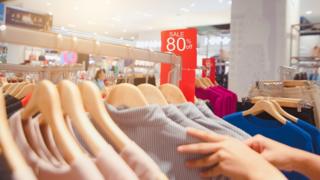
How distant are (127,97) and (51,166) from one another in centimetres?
29

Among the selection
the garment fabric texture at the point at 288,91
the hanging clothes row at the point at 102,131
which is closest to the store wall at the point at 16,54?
the garment fabric texture at the point at 288,91

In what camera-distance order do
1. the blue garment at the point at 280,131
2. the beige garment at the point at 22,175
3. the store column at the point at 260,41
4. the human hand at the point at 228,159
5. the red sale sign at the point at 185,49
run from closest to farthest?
the beige garment at the point at 22,175 → the human hand at the point at 228,159 → the blue garment at the point at 280,131 → the red sale sign at the point at 185,49 → the store column at the point at 260,41

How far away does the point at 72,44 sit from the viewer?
0.90 m

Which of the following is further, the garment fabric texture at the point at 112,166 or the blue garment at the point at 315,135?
the blue garment at the point at 315,135

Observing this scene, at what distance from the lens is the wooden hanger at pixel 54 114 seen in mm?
528

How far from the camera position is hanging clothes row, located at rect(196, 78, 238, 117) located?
6.98 ft

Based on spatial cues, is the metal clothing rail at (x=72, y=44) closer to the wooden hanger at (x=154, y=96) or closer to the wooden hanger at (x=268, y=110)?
the wooden hanger at (x=154, y=96)

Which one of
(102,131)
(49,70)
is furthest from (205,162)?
(49,70)

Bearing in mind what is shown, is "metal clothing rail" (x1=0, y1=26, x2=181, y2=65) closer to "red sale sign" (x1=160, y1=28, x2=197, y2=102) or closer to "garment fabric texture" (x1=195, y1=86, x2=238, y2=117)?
"red sale sign" (x1=160, y1=28, x2=197, y2=102)

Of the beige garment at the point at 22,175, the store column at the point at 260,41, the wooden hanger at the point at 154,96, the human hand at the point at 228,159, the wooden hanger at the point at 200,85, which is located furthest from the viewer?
the store column at the point at 260,41

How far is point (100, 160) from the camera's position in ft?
1.73

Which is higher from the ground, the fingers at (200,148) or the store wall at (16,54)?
the store wall at (16,54)

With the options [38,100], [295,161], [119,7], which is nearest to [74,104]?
[38,100]

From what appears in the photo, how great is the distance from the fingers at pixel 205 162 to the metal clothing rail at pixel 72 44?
474 millimetres
